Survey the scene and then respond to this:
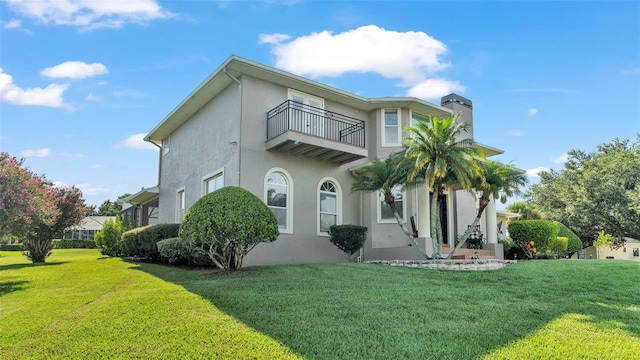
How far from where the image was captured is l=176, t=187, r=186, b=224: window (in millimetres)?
18500

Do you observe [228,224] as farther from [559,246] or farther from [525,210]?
[525,210]

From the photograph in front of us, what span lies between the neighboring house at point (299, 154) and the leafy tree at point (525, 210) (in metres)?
20.4

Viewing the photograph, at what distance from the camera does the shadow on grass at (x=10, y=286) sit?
376 inches

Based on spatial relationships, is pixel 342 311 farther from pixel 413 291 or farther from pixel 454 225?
pixel 454 225

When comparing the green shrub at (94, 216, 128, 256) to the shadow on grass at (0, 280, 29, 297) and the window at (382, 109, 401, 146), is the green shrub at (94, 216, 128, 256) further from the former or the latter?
the window at (382, 109, 401, 146)

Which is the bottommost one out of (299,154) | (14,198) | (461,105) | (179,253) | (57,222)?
(179,253)

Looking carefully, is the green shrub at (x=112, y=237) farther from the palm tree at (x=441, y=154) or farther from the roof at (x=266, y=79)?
the palm tree at (x=441, y=154)

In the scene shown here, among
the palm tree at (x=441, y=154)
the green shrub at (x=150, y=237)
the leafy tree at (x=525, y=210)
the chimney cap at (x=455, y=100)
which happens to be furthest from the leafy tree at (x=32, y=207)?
the leafy tree at (x=525, y=210)

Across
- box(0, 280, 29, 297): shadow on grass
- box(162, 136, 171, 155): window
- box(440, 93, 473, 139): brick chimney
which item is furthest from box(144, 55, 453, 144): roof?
box(0, 280, 29, 297): shadow on grass

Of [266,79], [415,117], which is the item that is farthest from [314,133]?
[415,117]

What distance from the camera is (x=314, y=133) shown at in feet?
51.6

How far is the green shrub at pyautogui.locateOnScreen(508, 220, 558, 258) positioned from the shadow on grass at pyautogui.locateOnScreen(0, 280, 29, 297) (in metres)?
17.1

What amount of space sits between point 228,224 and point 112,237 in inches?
530

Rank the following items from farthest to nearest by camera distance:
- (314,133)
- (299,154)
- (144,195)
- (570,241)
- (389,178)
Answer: (144,195)
(570,241)
(314,133)
(299,154)
(389,178)
